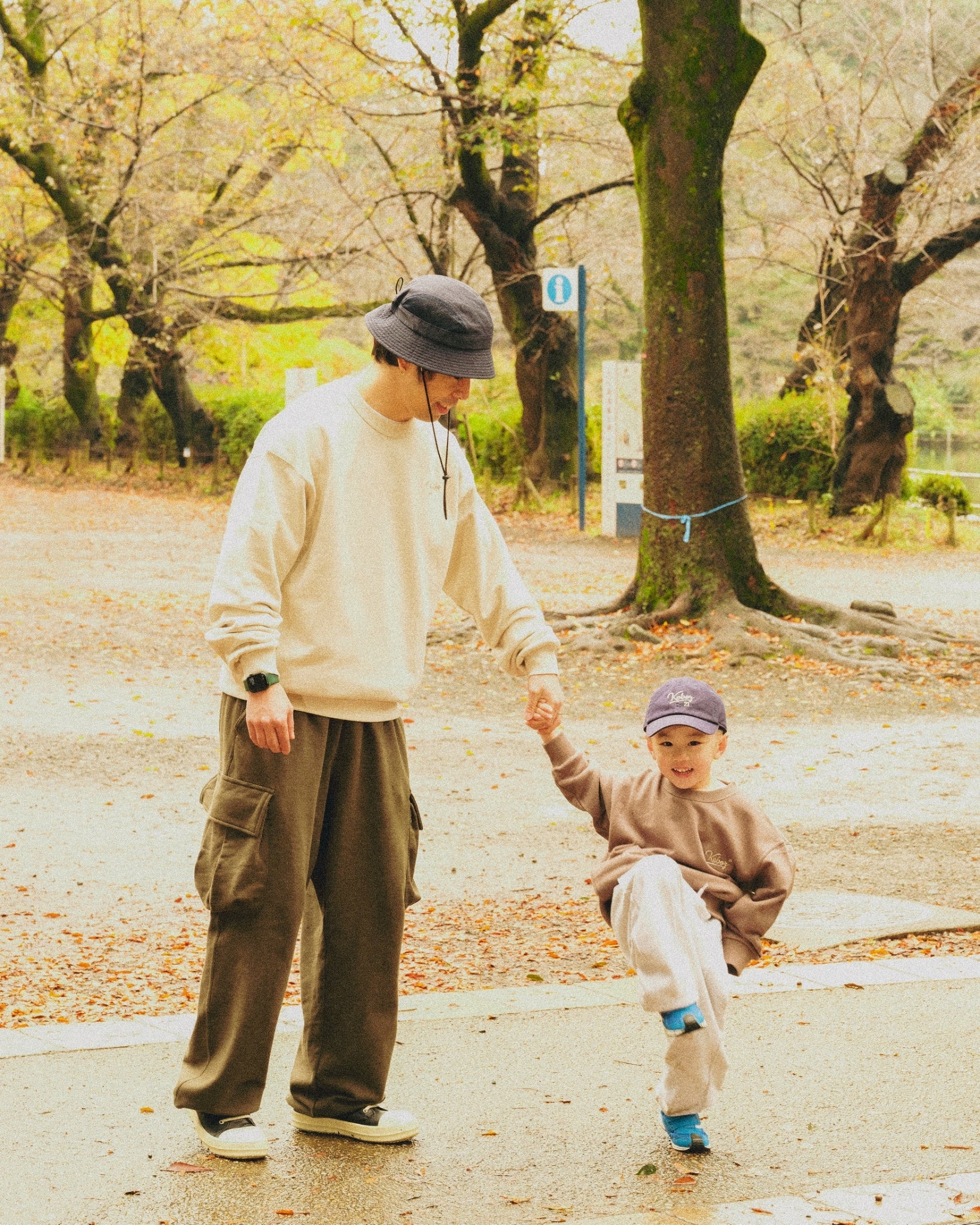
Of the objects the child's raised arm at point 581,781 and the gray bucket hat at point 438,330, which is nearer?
the gray bucket hat at point 438,330

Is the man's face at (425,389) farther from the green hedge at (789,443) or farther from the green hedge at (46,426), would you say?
the green hedge at (46,426)

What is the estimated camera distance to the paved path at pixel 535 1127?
3.13m

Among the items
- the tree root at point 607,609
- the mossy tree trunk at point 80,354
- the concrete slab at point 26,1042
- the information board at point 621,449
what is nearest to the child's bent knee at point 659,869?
the concrete slab at point 26,1042

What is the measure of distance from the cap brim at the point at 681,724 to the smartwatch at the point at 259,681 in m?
0.79

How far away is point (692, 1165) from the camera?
11.0ft

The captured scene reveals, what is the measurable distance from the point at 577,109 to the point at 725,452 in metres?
13.4

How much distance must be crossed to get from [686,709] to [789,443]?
2092 centimetres

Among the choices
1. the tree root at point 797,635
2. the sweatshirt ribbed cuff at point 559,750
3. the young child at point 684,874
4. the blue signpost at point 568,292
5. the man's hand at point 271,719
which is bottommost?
the tree root at point 797,635

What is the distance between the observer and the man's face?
335 centimetres

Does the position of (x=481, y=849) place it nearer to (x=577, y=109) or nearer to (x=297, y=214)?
(x=577, y=109)

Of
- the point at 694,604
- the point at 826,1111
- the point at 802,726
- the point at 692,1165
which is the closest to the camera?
the point at 692,1165

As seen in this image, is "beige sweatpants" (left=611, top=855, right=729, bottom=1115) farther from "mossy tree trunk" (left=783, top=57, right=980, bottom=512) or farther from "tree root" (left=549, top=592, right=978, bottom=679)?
"mossy tree trunk" (left=783, top=57, right=980, bottom=512)

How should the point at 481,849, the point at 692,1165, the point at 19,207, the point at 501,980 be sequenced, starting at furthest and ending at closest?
the point at 19,207 < the point at 481,849 < the point at 501,980 < the point at 692,1165

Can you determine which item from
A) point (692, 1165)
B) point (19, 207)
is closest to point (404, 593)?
point (692, 1165)
